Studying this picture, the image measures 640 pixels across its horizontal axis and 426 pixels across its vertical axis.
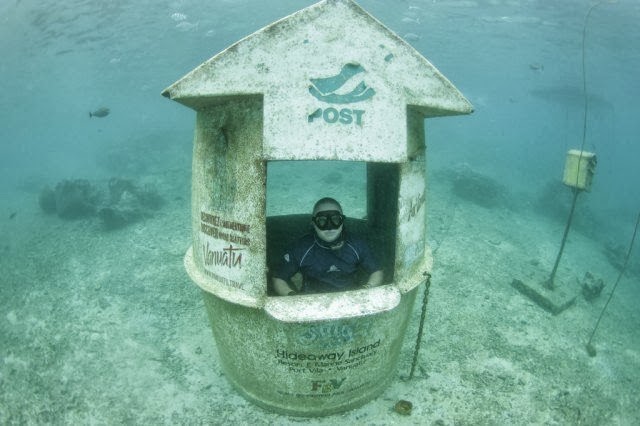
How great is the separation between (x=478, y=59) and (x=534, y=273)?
33.0 meters

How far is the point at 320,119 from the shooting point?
2730mm

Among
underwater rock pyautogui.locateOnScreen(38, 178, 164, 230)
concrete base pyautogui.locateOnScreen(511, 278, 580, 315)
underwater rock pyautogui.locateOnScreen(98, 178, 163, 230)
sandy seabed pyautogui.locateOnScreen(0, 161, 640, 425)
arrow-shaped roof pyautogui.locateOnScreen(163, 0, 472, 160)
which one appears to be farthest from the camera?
underwater rock pyautogui.locateOnScreen(38, 178, 164, 230)

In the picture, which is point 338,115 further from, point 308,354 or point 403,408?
point 403,408

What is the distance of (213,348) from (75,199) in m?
10.4

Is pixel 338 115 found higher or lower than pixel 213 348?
higher

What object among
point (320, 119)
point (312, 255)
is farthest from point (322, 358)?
point (320, 119)

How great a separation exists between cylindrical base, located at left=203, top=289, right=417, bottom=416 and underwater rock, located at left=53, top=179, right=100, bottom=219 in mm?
11060

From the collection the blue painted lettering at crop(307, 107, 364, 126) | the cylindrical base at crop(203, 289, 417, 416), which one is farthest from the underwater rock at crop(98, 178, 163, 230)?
the blue painted lettering at crop(307, 107, 364, 126)

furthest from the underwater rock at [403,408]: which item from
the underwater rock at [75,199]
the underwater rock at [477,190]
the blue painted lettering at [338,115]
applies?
the underwater rock at [75,199]

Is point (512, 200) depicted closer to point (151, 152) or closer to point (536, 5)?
point (536, 5)

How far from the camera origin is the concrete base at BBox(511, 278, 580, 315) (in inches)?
263

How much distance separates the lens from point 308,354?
3.38 meters

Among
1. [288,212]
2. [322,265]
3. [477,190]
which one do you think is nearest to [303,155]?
[322,265]

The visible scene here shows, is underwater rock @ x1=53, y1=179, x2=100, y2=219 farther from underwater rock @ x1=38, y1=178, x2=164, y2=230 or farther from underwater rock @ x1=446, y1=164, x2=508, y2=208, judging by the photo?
underwater rock @ x1=446, y1=164, x2=508, y2=208
